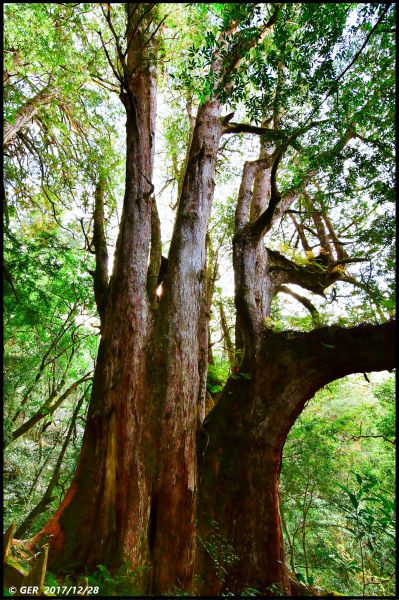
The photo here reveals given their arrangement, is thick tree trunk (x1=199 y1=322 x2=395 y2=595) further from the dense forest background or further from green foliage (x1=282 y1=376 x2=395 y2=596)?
green foliage (x1=282 y1=376 x2=395 y2=596)

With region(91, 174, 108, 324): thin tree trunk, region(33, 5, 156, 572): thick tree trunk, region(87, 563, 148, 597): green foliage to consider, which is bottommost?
region(87, 563, 148, 597): green foliage

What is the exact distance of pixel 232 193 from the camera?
829cm

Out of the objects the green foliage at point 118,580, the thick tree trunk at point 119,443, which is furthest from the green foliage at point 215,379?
the green foliage at point 118,580

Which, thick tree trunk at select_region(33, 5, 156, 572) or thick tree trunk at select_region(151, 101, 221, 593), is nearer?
thick tree trunk at select_region(33, 5, 156, 572)

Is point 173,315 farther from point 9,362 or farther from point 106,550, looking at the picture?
point 9,362

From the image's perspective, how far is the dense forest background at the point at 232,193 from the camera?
3.25 metres

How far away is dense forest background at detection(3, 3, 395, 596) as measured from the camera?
3.25 metres

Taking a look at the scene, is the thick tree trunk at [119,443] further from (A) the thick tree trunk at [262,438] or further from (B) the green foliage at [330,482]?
(B) the green foliage at [330,482]

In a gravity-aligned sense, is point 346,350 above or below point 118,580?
above

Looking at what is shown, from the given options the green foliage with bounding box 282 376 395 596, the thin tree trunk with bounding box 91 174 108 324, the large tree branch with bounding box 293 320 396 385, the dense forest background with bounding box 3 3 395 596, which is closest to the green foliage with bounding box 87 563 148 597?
the dense forest background with bounding box 3 3 395 596

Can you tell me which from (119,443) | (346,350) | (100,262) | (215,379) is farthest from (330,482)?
(100,262)

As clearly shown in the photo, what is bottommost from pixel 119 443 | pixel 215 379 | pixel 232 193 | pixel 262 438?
pixel 119 443

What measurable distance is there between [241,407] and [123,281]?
201 centimetres

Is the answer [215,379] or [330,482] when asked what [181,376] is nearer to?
[215,379]
